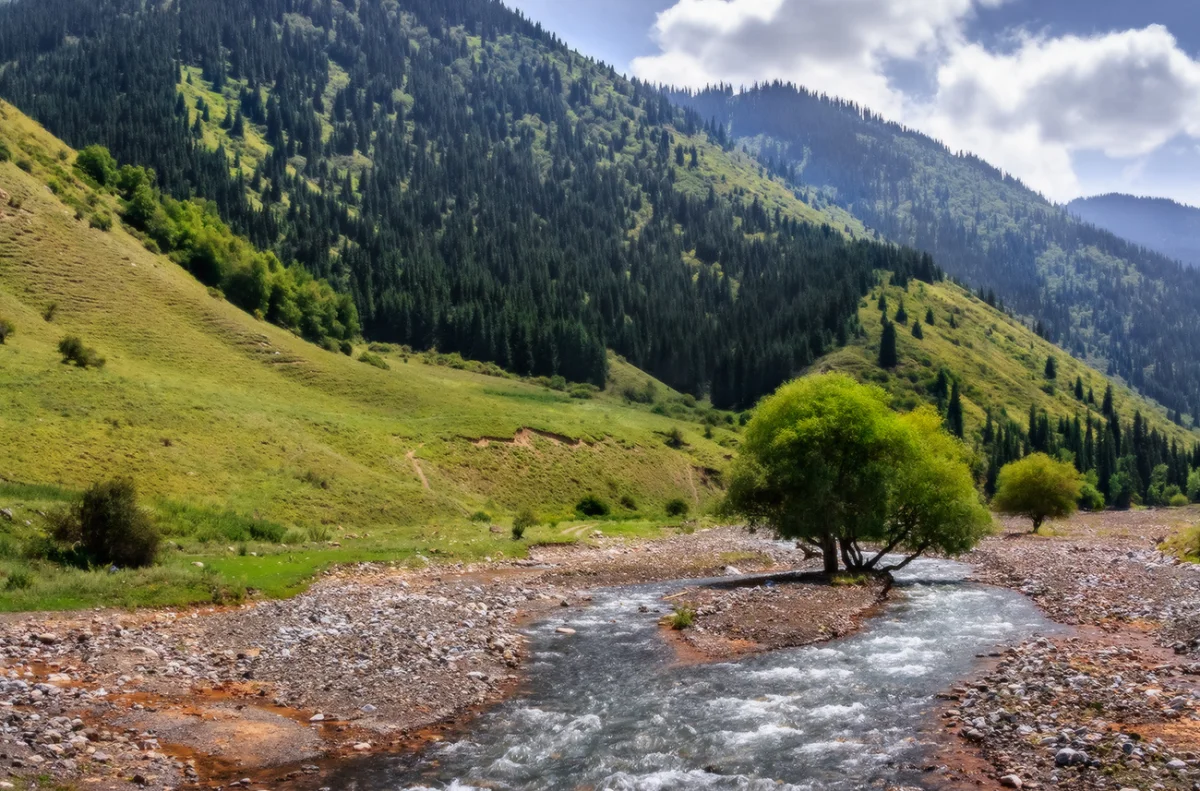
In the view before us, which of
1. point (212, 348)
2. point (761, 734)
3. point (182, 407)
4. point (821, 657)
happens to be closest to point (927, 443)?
point (821, 657)

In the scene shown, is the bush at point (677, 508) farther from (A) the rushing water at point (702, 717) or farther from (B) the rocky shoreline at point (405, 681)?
(A) the rushing water at point (702, 717)

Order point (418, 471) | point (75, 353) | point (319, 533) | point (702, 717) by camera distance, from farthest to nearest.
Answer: point (418, 471), point (75, 353), point (319, 533), point (702, 717)

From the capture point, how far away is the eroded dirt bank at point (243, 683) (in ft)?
52.7

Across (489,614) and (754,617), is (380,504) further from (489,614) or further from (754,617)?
(754,617)

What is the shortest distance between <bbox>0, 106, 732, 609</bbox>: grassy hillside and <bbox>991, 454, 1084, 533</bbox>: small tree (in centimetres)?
3829

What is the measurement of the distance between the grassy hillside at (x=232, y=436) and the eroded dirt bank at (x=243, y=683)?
436 centimetres

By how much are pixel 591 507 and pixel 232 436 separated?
121 ft

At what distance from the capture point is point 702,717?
21.5m

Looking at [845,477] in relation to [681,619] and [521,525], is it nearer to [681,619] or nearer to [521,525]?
[681,619]

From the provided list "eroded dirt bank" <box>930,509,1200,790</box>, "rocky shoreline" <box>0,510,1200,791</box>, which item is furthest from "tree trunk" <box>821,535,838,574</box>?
"eroded dirt bank" <box>930,509,1200,790</box>

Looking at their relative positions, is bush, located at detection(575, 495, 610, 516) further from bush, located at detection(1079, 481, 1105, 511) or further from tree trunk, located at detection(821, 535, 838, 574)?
bush, located at detection(1079, 481, 1105, 511)

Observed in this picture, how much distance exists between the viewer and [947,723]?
19.8m

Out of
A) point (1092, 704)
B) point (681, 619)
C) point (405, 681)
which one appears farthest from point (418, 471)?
point (1092, 704)

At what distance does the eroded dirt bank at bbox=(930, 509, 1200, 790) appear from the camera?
615 inches
